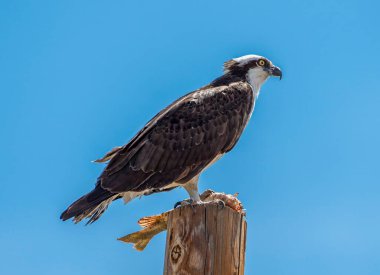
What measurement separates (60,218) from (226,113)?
2769 mm

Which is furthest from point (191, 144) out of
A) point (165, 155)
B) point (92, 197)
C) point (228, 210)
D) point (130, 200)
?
point (228, 210)

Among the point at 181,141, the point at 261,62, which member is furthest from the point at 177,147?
the point at 261,62

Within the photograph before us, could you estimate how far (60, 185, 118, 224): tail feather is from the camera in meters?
7.32

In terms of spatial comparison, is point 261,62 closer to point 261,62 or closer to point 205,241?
point 261,62

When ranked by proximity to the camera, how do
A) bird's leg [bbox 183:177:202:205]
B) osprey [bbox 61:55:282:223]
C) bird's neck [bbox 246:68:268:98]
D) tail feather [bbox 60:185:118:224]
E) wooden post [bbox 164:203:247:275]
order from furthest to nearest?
bird's neck [bbox 246:68:268:98], bird's leg [bbox 183:177:202:205], osprey [bbox 61:55:282:223], tail feather [bbox 60:185:118:224], wooden post [bbox 164:203:247:275]

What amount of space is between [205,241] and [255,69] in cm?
454

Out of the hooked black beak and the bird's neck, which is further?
the hooked black beak

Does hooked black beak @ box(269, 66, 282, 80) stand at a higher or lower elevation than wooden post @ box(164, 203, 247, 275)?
higher

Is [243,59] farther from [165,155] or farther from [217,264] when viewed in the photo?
[217,264]

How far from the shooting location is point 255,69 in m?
9.68

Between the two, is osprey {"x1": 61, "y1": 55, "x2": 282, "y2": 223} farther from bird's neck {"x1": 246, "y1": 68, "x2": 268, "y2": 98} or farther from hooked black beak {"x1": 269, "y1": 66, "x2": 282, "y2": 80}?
hooked black beak {"x1": 269, "y1": 66, "x2": 282, "y2": 80}

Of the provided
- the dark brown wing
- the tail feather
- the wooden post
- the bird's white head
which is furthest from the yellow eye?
the wooden post

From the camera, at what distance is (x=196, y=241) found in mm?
5676

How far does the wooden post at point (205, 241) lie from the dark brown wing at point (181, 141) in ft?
6.87
